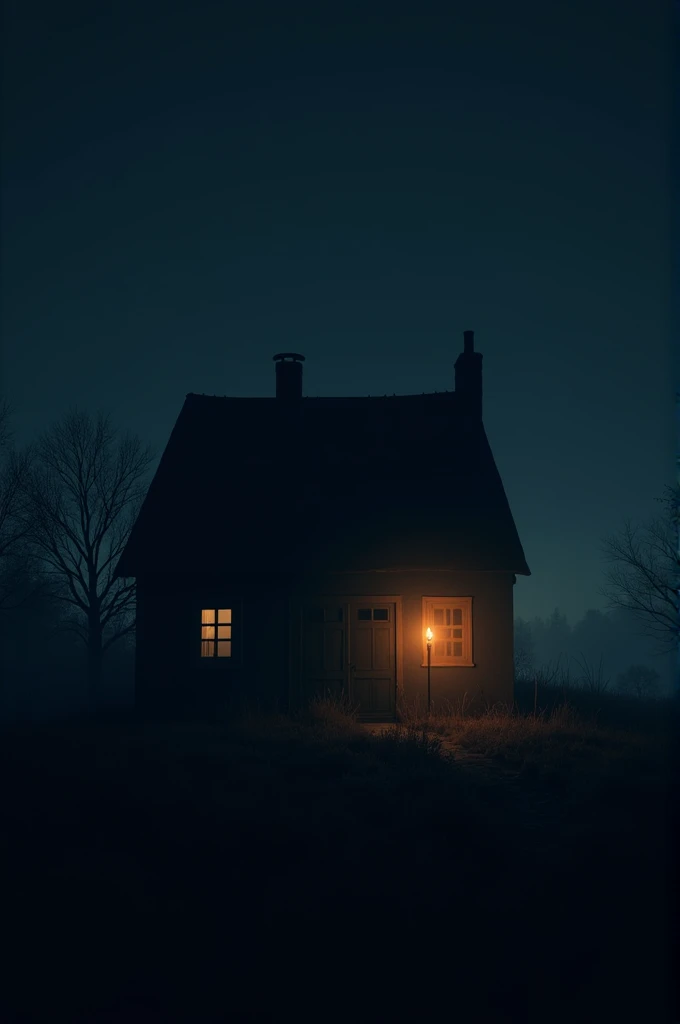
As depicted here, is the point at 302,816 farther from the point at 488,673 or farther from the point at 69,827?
the point at 488,673

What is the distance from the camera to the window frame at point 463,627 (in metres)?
16.1

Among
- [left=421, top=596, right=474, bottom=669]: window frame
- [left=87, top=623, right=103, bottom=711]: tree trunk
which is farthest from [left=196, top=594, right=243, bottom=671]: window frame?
[left=87, top=623, right=103, bottom=711]: tree trunk

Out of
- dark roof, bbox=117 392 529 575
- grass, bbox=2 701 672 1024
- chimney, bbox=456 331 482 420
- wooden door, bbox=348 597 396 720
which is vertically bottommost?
grass, bbox=2 701 672 1024

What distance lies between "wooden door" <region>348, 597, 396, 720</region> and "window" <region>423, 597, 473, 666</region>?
0.74 metres

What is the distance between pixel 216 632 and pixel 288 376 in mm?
6668

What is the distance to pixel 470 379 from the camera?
1905 centimetres

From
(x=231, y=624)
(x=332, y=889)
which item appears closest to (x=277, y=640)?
(x=231, y=624)

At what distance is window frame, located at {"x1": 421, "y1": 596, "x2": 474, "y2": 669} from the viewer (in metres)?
16.1

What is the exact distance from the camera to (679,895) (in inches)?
235

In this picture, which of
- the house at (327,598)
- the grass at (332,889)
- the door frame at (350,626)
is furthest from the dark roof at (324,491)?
the grass at (332,889)

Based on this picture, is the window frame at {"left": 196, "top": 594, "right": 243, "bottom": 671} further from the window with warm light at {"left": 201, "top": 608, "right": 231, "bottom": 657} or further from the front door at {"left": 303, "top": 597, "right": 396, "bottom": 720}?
the front door at {"left": 303, "top": 597, "right": 396, "bottom": 720}

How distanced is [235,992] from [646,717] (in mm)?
13061

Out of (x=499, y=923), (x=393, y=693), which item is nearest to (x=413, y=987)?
(x=499, y=923)

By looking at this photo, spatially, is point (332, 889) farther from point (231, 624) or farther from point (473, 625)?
point (231, 624)
